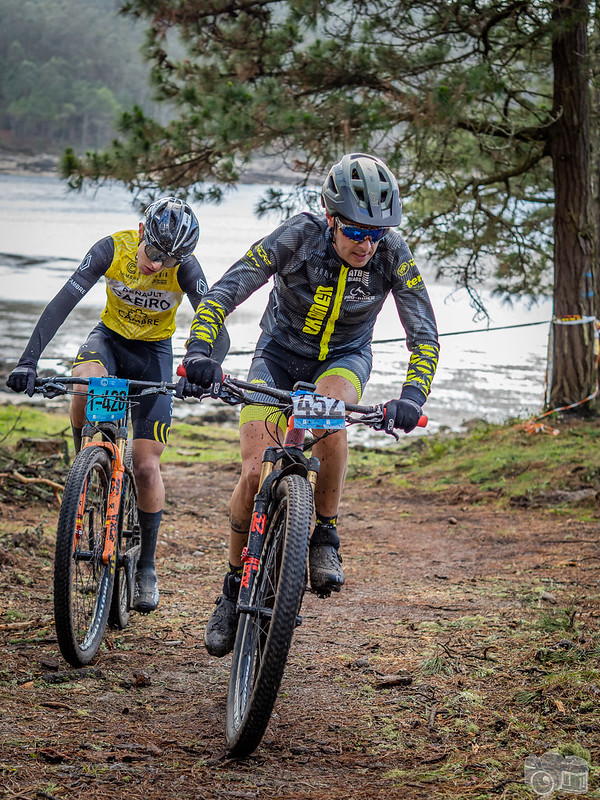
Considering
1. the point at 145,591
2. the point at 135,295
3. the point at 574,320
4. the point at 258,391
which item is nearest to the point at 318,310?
the point at 258,391

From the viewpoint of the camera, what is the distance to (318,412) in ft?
11.2

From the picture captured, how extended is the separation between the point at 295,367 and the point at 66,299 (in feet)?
4.28

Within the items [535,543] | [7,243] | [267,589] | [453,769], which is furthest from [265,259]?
[7,243]

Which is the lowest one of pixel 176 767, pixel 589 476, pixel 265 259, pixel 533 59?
pixel 176 767

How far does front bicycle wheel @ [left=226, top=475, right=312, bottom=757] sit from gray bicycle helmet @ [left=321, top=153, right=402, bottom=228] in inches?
46.8

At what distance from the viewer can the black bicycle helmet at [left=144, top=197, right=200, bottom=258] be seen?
177 inches

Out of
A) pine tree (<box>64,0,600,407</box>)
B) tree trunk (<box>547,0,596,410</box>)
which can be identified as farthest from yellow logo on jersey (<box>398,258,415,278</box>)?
tree trunk (<box>547,0,596,410</box>)

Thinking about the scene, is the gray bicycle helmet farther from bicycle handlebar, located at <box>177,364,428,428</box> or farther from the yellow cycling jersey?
the yellow cycling jersey

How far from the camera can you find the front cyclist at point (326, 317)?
378 cm

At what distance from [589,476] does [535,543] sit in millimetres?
2020

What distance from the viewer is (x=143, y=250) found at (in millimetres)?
4637

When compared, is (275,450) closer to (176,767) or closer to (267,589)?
(267,589)

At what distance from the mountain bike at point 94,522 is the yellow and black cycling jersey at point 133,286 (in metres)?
0.55

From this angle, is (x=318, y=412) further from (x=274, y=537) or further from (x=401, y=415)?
(x=274, y=537)
